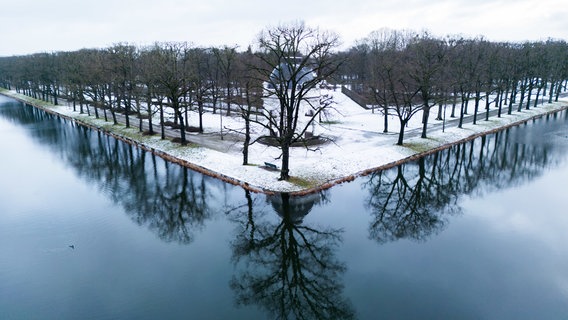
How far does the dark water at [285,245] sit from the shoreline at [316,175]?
1.19m

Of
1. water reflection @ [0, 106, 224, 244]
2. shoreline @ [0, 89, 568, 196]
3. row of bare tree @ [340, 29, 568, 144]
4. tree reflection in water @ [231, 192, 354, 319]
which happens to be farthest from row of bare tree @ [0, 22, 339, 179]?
row of bare tree @ [340, 29, 568, 144]

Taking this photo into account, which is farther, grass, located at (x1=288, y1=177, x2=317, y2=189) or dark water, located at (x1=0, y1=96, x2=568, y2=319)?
grass, located at (x1=288, y1=177, x2=317, y2=189)

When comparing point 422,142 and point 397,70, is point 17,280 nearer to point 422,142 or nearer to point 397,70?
point 422,142

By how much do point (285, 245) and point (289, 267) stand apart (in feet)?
8.13

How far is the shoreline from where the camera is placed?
31688 mm

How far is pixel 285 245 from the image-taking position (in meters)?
22.8

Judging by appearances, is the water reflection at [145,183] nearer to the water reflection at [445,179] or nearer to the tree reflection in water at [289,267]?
the tree reflection in water at [289,267]

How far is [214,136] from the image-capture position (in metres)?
50.8

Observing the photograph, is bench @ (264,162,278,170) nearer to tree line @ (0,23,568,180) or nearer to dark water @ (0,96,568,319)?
tree line @ (0,23,568,180)

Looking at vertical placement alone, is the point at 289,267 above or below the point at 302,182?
below

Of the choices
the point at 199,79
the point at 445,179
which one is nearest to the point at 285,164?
the point at 445,179

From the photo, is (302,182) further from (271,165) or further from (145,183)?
(145,183)

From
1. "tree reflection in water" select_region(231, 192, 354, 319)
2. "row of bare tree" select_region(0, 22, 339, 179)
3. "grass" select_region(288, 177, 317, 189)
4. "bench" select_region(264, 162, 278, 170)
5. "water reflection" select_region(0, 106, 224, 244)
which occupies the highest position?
"row of bare tree" select_region(0, 22, 339, 179)

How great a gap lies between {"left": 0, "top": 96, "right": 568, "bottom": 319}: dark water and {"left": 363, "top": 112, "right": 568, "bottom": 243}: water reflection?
0.19 meters
